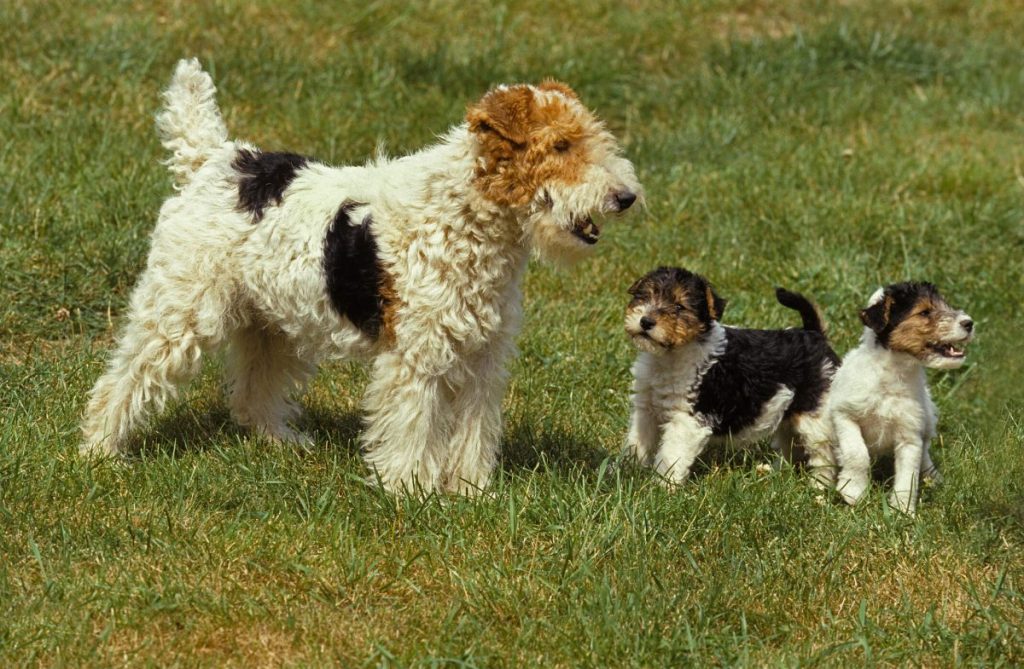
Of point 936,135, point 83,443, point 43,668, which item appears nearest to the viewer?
point 43,668

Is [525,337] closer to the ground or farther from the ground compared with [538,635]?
closer to the ground

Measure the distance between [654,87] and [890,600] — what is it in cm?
666

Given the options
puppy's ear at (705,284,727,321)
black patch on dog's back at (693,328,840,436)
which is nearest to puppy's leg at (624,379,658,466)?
black patch on dog's back at (693,328,840,436)

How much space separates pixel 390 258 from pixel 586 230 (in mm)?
803

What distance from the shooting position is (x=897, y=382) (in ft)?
20.5

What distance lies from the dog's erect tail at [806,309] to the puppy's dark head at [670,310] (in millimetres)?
544

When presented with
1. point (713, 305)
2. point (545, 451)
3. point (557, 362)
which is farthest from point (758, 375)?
point (557, 362)

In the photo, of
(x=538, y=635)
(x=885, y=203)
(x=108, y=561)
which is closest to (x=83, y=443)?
(x=108, y=561)

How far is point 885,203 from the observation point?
9.51 m

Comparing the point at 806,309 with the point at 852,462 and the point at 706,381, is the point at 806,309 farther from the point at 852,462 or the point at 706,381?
the point at 852,462

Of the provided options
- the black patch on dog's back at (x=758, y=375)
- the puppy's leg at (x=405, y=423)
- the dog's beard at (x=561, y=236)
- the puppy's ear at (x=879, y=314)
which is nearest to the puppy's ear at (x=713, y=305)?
the black patch on dog's back at (x=758, y=375)

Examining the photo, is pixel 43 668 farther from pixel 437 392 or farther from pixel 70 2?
pixel 70 2

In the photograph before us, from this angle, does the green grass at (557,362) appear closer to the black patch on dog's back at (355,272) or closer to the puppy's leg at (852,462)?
the puppy's leg at (852,462)

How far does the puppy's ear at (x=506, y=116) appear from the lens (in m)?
5.47
